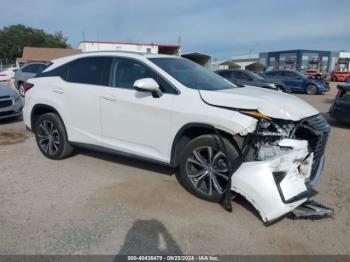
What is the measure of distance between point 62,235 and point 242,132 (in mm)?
2173

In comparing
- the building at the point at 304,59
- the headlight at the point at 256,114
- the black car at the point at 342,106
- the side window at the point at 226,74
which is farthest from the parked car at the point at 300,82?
the building at the point at 304,59

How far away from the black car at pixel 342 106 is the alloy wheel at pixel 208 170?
6099mm

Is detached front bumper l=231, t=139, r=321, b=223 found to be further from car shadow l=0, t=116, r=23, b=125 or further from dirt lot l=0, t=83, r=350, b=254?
car shadow l=0, t=116, r=23, b=125

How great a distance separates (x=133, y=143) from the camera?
436cm

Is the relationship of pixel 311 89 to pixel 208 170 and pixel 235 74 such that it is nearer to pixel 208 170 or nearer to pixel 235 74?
pixel 235 74

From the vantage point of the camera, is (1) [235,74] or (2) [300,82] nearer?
(1) [235,74]

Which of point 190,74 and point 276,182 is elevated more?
point 190,74

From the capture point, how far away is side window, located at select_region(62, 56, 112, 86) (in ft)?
15.3

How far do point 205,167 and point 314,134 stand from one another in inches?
53.1

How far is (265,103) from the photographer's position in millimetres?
3471

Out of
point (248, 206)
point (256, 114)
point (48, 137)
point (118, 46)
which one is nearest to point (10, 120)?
point (48, 137)

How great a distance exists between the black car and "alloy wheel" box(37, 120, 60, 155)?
23.6 ft

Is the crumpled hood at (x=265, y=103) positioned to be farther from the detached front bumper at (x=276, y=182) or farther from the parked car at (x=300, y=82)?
the parked car at (x=300, y=82)

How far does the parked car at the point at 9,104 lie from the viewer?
26.6 feet
